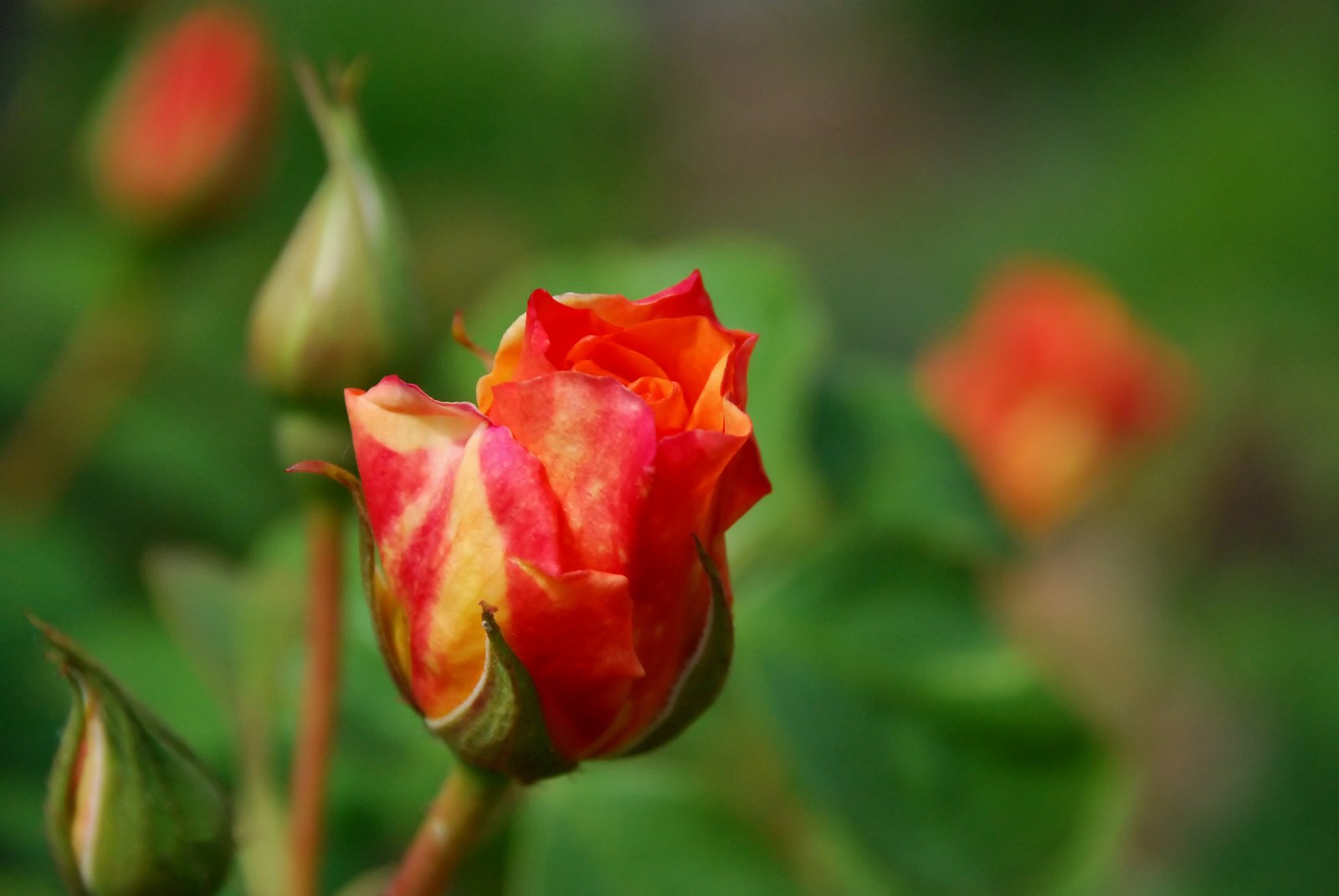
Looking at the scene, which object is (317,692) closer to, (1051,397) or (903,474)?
(903,474)

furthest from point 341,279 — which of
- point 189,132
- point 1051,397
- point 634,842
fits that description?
point 1051,397

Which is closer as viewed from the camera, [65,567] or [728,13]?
[65,567]

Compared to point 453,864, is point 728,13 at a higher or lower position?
lower

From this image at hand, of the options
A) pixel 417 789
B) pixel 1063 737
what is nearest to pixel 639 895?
pixel 417 789

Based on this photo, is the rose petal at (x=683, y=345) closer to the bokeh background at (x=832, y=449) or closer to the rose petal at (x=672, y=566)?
the rose petal at (x=672, y=566)

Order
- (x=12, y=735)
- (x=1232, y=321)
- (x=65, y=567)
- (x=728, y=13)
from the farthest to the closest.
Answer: (x=728, y=13) < (x=1232, y=321) < (x=65, y=567) < (x=12, y=735)

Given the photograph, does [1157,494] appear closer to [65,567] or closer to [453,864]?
[65,567]

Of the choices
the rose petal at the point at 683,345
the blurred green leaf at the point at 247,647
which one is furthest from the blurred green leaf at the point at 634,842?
the rose petal at the point at 683,345
